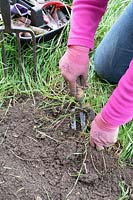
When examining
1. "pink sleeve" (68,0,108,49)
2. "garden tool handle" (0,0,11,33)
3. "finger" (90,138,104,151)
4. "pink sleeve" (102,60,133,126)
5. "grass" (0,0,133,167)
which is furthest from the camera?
"grass" (0,0,133,167)

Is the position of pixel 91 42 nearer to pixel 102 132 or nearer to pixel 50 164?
pixel 102 132

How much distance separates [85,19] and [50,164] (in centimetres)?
58

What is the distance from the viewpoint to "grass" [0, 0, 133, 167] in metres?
1.96

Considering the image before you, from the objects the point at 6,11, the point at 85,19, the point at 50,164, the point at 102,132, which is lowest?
the point at 50,164

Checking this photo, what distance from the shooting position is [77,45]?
1.54 metres

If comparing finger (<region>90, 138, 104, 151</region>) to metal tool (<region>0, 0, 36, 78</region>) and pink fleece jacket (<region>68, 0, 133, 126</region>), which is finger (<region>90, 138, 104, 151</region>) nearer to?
pink fleece jacket (<region>68, 0, 133, 126</region>)

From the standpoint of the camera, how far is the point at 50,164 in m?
1.71

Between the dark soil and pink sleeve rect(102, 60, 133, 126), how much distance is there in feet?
0.96

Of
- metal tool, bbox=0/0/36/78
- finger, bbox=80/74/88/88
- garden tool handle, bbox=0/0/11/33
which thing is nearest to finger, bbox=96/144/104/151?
finger, bbox=80/74/88/88

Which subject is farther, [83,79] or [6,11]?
[6,11]

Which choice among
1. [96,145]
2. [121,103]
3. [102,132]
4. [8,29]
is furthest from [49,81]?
[121,103]

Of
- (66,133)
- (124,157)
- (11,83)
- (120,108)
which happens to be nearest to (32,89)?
(11,83)

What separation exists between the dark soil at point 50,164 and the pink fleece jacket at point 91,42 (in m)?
0.29

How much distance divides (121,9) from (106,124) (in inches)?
41.5
